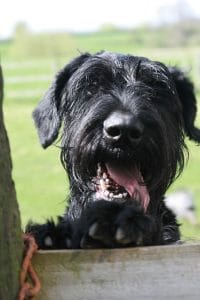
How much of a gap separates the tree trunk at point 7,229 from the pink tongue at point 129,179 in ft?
4.86

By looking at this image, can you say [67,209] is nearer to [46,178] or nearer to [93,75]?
[93,75]

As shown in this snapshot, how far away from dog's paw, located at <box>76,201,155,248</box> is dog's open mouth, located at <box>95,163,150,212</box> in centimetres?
75

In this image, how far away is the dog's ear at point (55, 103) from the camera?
16.3ft

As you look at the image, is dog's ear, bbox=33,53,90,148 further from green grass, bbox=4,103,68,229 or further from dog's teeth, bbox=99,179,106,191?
green grass, bbox=4,103,68,229

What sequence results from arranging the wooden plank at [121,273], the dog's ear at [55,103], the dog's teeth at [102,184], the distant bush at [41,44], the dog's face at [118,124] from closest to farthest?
the wooden plank at [121,273] < the dog's face at [118,124] < the dog's teeth at [102,184] < the dog's ear at [55,103] < the distant bush at [41,44]

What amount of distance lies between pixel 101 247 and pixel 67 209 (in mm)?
1846

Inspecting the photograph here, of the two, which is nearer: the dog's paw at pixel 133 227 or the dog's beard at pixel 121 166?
the dog's paw at pixel 133 227

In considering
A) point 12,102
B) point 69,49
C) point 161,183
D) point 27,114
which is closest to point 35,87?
point 12,102

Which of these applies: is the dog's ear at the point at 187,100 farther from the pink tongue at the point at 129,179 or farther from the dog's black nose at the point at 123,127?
the dog's black nose at the point at 123,127

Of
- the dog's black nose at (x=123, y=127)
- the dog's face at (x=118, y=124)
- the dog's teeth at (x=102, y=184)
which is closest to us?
the dog's black nose at (x=123, y=127)

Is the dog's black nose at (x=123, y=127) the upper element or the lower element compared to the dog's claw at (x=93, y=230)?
upper

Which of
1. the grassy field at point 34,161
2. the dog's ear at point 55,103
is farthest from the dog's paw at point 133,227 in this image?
the grassy field at point 34,161

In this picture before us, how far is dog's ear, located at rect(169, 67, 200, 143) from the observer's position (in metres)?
5.00

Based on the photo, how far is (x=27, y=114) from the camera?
1130 inches
